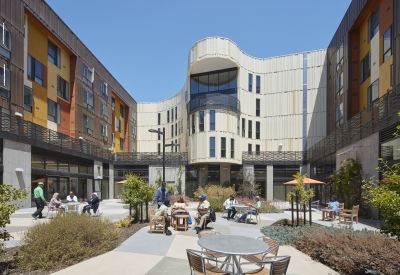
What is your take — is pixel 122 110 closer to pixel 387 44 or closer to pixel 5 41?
pixel 5 41

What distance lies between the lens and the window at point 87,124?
94.4 ft

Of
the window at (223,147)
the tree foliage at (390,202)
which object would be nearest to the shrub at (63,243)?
the tree foliage at (390,202)

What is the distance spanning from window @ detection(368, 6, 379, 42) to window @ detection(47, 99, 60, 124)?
25634 mm

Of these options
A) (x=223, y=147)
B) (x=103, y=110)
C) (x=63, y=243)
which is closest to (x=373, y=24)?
(x=223, y=147)

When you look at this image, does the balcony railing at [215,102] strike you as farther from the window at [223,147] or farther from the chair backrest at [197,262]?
the chair backrest at [197,262]

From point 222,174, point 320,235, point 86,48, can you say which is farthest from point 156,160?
point 320,235

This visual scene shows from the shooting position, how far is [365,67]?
20.0m

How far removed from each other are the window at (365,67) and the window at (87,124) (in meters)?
25.9

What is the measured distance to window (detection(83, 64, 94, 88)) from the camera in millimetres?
29078

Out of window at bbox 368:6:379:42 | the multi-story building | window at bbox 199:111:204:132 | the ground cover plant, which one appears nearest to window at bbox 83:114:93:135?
the multi-story building

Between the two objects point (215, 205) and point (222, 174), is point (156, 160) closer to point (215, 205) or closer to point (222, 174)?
point (222, 174)

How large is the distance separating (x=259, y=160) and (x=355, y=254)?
24807mm

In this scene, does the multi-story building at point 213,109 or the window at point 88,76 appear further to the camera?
the window at point 88,76

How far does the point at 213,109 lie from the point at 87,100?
45.0 feet
